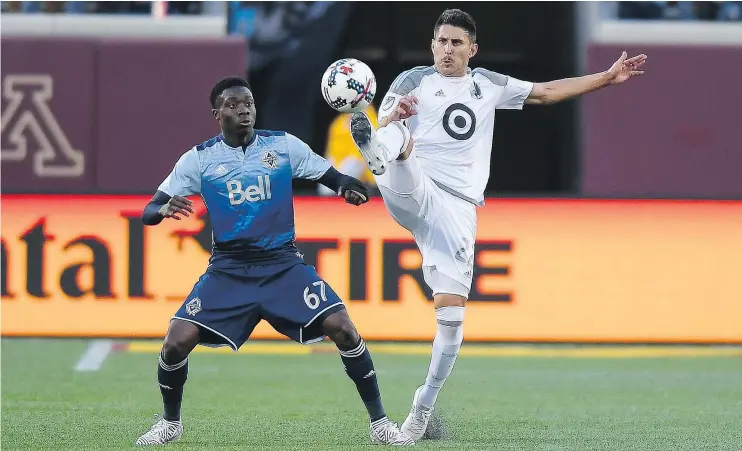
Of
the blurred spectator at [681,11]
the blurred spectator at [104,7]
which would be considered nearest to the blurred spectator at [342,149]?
the blurred spectator at [104,7]

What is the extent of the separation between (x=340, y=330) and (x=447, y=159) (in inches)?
51.3

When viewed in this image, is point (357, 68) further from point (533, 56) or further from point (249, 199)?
point (533, 56)

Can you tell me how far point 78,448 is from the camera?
280 inches

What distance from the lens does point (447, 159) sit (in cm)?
796

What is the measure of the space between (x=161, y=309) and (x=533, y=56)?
6999 millimetres

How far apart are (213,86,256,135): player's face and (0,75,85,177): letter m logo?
695cm

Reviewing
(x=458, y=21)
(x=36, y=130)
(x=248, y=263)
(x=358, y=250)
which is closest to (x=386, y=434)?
(x=248, y=263)

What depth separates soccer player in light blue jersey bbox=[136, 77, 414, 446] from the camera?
7156mm

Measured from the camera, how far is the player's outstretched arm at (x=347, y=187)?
280 inches

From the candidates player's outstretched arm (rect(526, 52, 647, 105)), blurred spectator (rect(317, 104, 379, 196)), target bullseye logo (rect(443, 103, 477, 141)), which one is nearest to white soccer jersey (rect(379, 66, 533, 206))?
target bullseye logo (rect(443, 103, 477, 141))

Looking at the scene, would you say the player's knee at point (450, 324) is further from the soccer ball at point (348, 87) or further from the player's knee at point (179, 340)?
the player's knee at point (179, 340)

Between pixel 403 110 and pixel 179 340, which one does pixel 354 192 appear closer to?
pixel 403 110

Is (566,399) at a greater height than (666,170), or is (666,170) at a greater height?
(666,170)

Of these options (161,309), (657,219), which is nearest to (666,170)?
(657,219)
